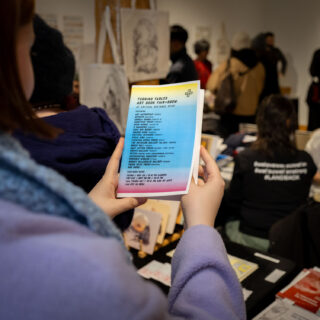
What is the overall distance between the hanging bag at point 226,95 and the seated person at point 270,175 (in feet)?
6.63

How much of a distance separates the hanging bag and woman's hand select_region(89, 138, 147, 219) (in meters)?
3.58

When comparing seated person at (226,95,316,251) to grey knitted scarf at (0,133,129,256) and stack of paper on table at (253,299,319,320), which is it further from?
grey knitted scarf at (0,133,129,256)

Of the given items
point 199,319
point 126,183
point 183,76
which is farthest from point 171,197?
point 183,76

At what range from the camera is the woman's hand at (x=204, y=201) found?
2.28 ft

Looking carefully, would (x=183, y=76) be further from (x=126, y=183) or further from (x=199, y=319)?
(x=199, y=319)

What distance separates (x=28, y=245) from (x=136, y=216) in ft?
4.33

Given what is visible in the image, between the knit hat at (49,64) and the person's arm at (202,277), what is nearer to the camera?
the person's arm at (202,277)

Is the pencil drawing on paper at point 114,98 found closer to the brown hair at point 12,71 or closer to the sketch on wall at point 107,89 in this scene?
the sketch on wall at point 107,89

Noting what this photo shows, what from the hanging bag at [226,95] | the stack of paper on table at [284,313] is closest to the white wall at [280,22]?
the hanging bag at [226,95]

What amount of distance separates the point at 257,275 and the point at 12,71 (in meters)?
1.23

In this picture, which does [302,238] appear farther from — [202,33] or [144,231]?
[202,33]

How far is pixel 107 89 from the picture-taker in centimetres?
181

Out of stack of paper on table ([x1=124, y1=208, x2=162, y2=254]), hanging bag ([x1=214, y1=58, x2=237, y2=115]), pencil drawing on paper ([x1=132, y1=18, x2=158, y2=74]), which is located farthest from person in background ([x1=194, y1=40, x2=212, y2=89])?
stack of paper on table ([x1=124, y1=208, x2=162, y2=254])

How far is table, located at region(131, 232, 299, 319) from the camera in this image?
123 cm
